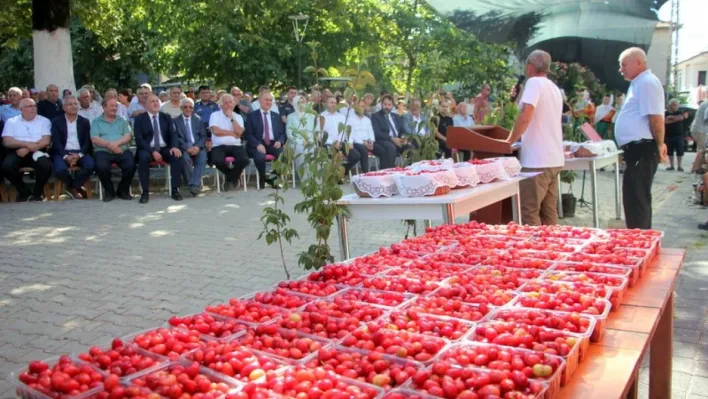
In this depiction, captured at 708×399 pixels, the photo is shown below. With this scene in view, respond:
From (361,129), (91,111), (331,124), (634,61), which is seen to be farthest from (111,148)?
(634,61)

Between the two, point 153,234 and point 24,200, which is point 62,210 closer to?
point 24,200

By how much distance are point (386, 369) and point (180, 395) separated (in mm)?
580

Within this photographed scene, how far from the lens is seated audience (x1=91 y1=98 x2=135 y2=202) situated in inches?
388

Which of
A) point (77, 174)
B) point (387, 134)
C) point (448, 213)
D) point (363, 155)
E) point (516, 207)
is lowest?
point (516, 207)

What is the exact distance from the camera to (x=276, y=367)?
1925 millimetres

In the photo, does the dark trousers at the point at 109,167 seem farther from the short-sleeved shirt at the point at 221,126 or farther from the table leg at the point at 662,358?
the table leg at the point at 662,358

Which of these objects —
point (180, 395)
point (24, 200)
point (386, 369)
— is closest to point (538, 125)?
point (386, 369)

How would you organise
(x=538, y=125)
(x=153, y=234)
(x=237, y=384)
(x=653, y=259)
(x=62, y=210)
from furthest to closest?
(x=62, y=210) < (x=153, y=234) < (x=538, y=125) < (x=653, y=259) < (x=237, y=384)

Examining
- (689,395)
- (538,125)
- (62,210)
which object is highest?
(538,125)

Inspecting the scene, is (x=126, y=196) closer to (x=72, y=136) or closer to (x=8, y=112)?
(x=72, y=136)

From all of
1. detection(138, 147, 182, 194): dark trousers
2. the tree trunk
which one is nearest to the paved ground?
detection(138, 147, 182, 194): dark trousers

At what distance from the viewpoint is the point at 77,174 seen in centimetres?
1005

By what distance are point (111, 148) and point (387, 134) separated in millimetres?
5509

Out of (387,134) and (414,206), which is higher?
(387,134)
